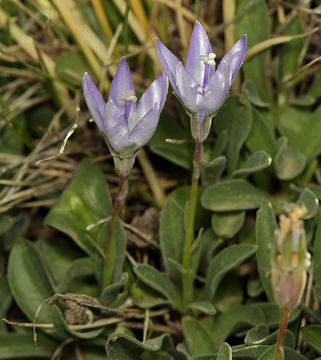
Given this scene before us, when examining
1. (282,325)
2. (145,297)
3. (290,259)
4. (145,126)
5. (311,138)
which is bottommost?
(145,297)

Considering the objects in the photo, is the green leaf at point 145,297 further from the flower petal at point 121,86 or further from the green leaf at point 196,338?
the flower petal at point 121,86

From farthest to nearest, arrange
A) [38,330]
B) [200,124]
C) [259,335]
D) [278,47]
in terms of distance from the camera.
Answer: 1. [278,47]
2. [38,330]
3. [259,335]
4. [200,124]

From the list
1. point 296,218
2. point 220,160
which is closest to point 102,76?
point 220,160

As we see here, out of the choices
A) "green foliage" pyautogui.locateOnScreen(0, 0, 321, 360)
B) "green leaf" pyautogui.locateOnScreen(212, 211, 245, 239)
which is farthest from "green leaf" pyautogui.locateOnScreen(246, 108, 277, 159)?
"green leaf" pyautogui.locateOnScreen(212, 211, 245, 239)

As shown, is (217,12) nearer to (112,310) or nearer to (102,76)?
(102,76)

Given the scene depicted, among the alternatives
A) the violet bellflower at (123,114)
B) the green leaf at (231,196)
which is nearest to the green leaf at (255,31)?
the green leaf at (231,196)

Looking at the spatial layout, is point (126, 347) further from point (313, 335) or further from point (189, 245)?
point (313, 335)

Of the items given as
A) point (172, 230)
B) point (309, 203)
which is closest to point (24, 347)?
point (172, 230)
